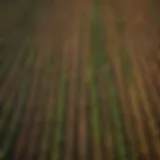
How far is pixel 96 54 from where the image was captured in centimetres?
80

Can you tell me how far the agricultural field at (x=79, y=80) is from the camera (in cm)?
62

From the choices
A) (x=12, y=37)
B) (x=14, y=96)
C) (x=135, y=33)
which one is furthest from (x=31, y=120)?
(x=135, y=33)

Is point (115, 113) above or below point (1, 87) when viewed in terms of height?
below

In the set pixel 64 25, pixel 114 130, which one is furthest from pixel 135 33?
pixel 114 130

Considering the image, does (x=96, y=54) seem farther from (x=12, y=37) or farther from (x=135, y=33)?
(x=12, y=37)

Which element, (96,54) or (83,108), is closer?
(83,108)

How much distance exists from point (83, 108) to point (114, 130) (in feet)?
0.31

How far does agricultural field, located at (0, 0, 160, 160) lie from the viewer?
621mm

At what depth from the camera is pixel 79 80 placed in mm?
739

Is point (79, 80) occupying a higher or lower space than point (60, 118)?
higher

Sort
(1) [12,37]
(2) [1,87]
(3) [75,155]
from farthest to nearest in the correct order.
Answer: (1) [12,37] < (2) [1,87] < (3) [75,155]

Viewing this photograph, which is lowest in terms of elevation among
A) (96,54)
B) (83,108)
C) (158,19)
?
(83,108)

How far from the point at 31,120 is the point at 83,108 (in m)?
0.13

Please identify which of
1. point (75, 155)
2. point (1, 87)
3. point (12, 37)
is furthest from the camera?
point (12, 37)
